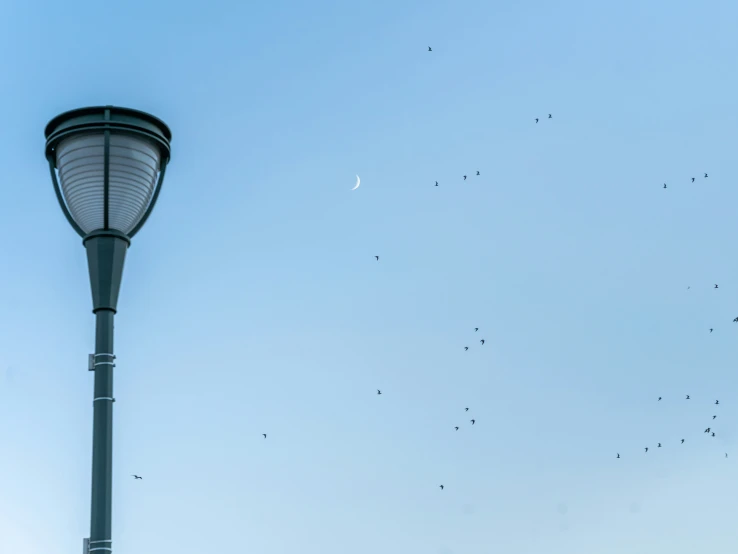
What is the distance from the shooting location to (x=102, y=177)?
23.4 metres

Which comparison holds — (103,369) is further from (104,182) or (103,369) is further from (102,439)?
(104,182)

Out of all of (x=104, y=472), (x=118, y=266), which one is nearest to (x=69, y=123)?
(x=118, y=266)

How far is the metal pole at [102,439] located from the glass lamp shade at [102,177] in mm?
2008

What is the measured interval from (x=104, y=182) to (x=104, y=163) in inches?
15.2

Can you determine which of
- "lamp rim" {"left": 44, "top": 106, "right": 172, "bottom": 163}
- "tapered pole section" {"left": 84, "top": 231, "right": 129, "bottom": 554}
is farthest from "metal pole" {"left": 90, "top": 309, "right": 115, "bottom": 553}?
"lamp rim" {"left": 44, "top": 106, "right": 172, "bottom": 163}

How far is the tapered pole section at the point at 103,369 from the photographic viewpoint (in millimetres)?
21625

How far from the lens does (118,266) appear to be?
2388cm

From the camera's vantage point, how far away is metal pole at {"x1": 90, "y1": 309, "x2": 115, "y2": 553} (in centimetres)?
2155

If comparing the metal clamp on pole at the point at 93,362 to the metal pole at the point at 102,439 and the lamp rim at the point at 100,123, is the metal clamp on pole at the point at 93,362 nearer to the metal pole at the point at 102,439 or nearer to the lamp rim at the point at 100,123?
the metal pole at the point at 102,439

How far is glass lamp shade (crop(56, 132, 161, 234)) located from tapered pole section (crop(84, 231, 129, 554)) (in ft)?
1.31

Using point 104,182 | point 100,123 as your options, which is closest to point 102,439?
point 104,182

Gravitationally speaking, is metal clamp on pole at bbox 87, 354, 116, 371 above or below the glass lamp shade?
below

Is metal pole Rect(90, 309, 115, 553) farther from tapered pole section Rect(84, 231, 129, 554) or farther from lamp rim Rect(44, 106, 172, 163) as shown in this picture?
lamp rim Rect(44, 106, 172, 163)

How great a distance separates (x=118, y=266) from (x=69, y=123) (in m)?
3.06
